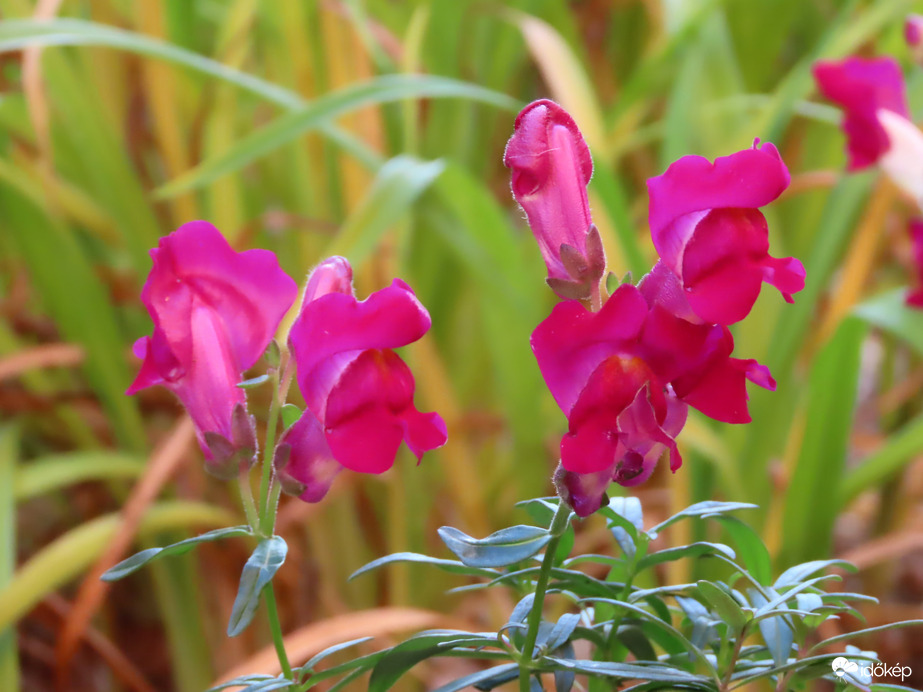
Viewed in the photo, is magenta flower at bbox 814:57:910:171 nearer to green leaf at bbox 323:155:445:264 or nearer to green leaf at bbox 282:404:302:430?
green leaf at bbox 323:155:445:264

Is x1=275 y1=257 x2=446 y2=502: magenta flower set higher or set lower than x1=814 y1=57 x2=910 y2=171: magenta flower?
lower

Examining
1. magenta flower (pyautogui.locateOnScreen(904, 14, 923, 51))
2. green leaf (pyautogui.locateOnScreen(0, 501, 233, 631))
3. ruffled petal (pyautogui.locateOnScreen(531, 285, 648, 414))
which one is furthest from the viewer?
green leaf (pyautogui.locateOnScreen(0, 501, 233, 631))

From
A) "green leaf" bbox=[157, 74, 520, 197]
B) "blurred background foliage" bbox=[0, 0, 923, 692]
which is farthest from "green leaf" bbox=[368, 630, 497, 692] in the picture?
"green leaf" bbox=[157, 74, 520, 197]

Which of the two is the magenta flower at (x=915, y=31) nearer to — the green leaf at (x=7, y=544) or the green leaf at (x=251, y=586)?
the green leaf at (x=251, y=586)

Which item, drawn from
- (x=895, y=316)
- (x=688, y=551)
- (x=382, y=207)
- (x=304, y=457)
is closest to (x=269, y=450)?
(x=304, y=457)

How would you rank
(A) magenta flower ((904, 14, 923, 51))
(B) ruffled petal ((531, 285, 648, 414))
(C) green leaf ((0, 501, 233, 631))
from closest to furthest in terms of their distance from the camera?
1. (B) ruffled petal ((531, 285, 648, 414))
2. (A) magenta flower ((904, 14, 923, 51))
3. (C) green leaf ((0, 501, 233, 631))

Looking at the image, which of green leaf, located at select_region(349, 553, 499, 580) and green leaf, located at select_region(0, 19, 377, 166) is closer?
green leaf, located at select_region(349, 553, 499, 580)

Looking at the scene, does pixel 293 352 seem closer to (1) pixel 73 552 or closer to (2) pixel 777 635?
(2) pixel 777 635
